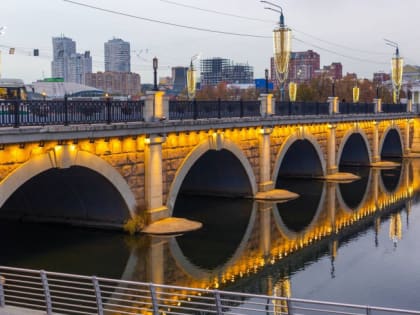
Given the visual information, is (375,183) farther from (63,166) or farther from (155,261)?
(63,166)

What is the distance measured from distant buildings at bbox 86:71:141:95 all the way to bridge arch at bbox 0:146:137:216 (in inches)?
3616

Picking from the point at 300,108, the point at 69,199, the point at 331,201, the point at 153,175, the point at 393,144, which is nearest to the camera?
the point at 153,175

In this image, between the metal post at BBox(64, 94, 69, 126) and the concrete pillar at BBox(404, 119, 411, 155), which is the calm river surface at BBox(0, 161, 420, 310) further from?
the concrete pillar at BBox(404, 119, 411, 155)

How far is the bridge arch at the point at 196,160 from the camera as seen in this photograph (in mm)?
29031

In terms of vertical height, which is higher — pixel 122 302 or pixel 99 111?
pixel 99 111

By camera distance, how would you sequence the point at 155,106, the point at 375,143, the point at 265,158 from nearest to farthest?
1. the point at 155,106
2. the point at 265,158
3. the point at 375,143

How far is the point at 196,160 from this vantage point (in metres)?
33.2

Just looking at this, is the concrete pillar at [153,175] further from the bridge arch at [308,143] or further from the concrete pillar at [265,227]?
the bridge arch at [308,143]

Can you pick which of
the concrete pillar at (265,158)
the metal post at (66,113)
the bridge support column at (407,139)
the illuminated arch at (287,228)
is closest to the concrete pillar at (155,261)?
the metal post at (66,113)

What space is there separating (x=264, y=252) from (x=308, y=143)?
72.0 feet

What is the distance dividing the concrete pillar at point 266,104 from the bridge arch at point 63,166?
45.4 feet

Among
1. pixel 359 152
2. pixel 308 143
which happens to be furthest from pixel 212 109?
pixel 359 152

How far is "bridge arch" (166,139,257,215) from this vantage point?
29031mm

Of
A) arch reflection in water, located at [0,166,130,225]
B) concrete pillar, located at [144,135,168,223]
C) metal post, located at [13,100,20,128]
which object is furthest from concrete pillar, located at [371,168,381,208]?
metal post, located at [13,100,20,128]
